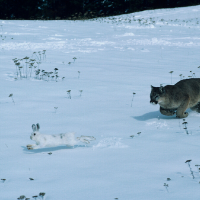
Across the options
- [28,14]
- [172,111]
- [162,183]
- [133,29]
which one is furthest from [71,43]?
[28,14]

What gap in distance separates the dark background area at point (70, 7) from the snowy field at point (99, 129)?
1700 inches

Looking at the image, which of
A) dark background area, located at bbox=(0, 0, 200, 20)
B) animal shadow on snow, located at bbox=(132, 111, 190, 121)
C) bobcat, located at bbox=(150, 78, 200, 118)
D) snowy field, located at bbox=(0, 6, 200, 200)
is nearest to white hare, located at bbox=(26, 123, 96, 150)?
snowy field, located at bbox=(0, 6, 200, 200)

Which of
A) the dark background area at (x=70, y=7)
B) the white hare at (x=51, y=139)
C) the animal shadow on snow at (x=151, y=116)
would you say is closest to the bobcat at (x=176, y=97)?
the animal shadow on snow at (x=151, y=116)

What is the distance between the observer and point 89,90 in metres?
8.84

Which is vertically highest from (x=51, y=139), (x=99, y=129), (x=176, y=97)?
(x=176, y=97)

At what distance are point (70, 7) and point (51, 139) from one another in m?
56.7

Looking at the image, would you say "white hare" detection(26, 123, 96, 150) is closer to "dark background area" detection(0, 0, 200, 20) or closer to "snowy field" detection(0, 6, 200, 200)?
"snowy field" detection(0, 6, 200, 200)

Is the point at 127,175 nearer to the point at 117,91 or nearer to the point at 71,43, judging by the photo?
the point at 117,91

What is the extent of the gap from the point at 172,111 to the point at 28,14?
53.4 m

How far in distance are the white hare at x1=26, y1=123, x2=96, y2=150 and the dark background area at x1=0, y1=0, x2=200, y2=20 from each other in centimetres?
5178

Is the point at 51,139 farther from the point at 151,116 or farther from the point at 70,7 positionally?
the point at 70,7

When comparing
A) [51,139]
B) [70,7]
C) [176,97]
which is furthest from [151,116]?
[70,7]

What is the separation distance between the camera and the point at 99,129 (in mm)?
5832

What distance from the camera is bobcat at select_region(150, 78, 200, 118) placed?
254 inches
